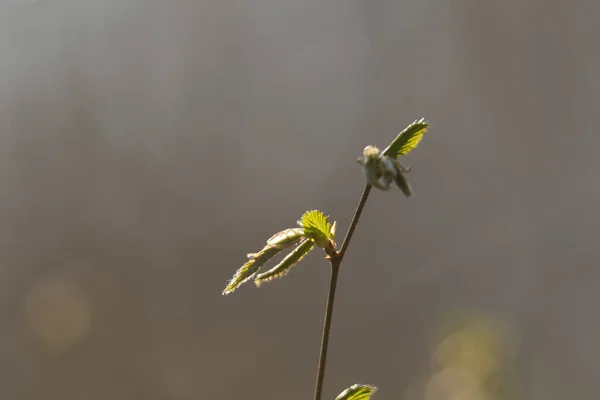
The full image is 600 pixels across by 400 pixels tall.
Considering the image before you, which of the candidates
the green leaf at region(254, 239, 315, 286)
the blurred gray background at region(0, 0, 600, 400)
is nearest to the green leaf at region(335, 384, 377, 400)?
the green leaf at region(254, 239, 315, 286)

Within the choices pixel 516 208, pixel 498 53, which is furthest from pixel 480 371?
pixel 498 53

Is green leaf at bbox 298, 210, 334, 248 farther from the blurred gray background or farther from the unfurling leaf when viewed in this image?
the blurred gray background

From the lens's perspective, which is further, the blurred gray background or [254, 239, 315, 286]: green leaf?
the blurred gray background

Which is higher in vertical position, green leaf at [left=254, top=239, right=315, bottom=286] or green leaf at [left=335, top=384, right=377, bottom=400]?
green leaf at [left=254, top=239, right=315, bottom=286]

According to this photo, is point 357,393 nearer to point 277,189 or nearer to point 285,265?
point 285,265

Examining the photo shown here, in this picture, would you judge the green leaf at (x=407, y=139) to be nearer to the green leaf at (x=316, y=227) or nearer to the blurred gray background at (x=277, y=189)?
the green leaf at (x=316, y=227)

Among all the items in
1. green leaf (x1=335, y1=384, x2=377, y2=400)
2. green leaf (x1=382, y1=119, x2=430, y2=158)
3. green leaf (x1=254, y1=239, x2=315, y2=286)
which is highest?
green leaf (x1=382, y1=119, x2=430, y2=158)

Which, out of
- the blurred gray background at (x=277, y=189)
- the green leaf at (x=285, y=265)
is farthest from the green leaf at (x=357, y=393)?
the blurred gray background at (x=277, y=189)
